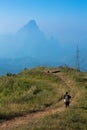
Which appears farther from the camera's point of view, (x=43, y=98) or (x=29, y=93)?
(x=29, y=93)

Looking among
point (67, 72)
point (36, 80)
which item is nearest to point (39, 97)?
point (36, 80)

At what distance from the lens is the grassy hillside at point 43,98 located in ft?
119

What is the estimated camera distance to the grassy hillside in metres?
36.4

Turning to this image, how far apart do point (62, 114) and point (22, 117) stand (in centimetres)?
463

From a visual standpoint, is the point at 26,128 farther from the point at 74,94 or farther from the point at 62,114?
the point at 74,94

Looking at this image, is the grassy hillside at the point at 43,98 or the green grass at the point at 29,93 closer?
the grassy hillside at the point at 43,98

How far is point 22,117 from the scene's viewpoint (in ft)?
138

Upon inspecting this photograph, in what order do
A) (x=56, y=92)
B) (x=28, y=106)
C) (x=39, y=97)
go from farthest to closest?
(x=56, y=92) < (x=39, y=97) < (x=28, y=106)

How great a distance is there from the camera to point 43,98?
55.0m

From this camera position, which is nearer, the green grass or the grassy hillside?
the grassy hillside

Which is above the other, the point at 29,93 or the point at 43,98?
the point at 29,93

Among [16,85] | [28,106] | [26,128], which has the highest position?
[16,85]

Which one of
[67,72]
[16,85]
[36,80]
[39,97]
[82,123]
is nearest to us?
[82,123]

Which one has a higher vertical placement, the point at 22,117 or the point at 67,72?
the point at 67,72
